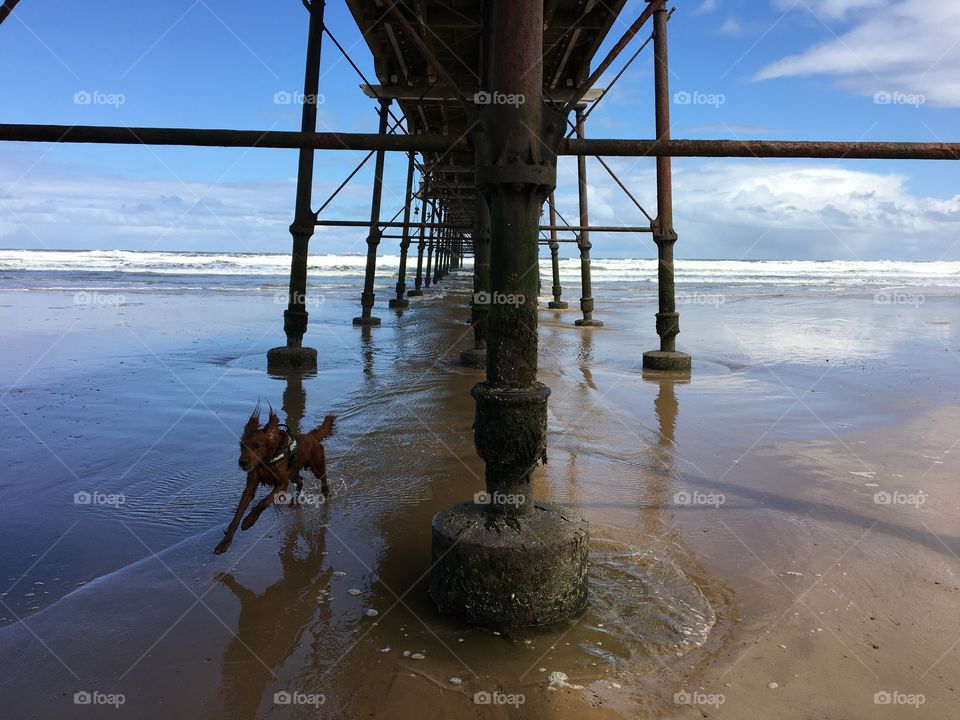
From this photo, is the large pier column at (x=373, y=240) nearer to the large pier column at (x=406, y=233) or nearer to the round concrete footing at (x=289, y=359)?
the large pier column at (x=406, y=233)

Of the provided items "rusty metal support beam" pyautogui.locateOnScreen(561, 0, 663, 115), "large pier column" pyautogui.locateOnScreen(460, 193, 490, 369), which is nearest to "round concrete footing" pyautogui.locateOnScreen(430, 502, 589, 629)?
"rusty metal support beam" pyautogui.locateOnScreen(561, 0, 663, 115)

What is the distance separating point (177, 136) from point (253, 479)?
1.89 m

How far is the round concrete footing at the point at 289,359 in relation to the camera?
8.50 m

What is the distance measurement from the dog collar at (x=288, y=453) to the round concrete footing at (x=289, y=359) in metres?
4.91

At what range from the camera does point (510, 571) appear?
280cm

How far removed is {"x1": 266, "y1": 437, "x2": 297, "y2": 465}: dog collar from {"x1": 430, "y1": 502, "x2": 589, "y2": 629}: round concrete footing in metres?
0.99

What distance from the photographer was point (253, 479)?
3387mm

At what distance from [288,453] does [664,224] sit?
6116 mm

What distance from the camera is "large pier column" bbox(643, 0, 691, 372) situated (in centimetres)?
812

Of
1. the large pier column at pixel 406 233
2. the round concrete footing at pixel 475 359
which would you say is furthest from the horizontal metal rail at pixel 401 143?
the large pier column at pixel 406 233

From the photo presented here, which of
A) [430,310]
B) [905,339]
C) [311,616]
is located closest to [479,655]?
[311,616]

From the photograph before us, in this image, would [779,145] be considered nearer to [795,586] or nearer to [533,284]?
[533,284]

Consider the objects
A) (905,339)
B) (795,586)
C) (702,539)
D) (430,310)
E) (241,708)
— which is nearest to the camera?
(241,708)

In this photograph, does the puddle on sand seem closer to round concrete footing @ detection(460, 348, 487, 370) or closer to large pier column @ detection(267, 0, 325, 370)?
round concrete footing @ detection(460, 348, 487, 370)
